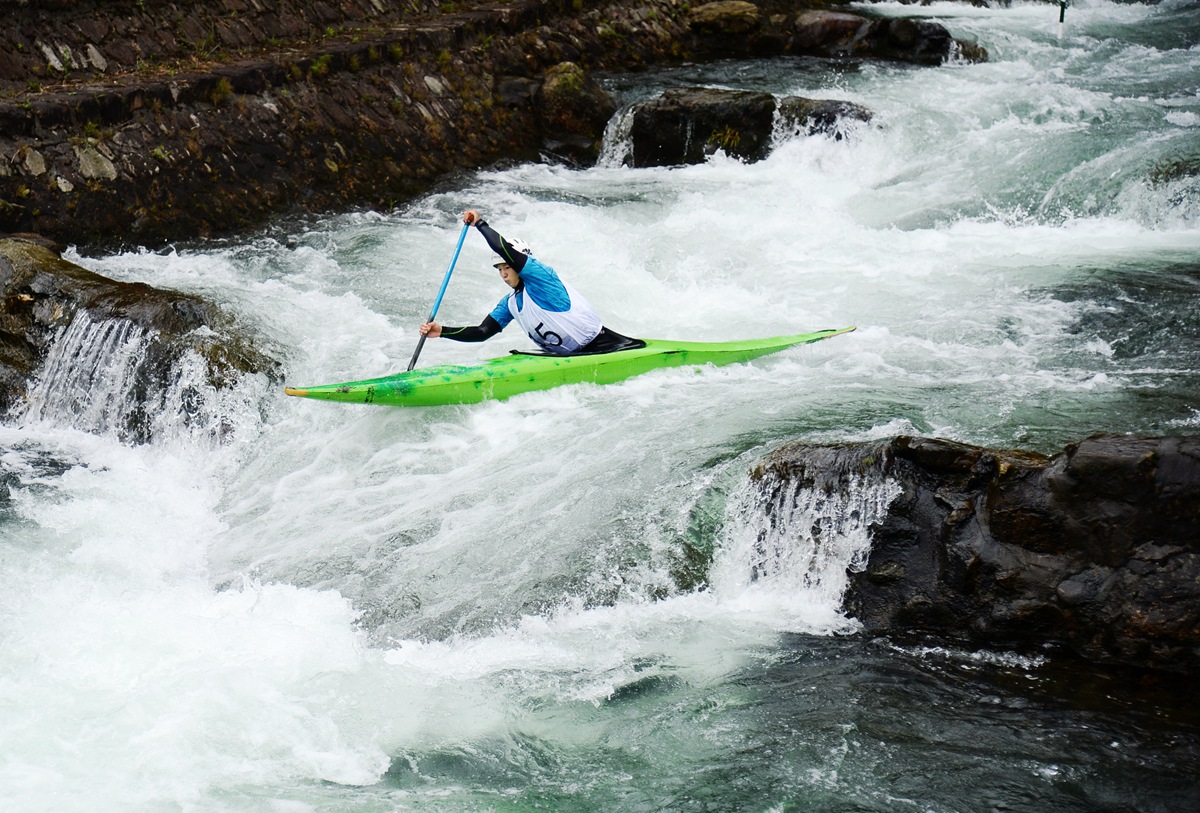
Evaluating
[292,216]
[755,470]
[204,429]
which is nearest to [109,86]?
[292,216]

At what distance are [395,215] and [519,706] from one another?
6.85 metres

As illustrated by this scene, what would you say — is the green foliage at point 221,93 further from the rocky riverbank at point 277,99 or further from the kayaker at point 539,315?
the kayaker at point 539,315

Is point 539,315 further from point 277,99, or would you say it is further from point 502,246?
point 277,99

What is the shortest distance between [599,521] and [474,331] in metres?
1.99

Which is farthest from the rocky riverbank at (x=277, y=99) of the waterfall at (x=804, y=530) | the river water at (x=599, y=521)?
the waterfall at (x=804, y=530)

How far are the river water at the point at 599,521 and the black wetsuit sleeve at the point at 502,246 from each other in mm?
829

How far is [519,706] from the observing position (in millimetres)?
4820

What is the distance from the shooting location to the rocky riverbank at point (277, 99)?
9430 millimetres

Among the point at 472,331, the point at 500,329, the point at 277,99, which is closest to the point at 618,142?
the point at 277,99

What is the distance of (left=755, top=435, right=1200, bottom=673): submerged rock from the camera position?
462 centimetres

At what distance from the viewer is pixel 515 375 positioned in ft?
23.3

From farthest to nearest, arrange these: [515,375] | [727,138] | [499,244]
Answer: [727,138] < [515,375] < [499,244]

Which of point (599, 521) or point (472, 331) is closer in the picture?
point (599, 521)

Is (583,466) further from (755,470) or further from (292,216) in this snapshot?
(292,216)
